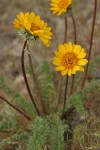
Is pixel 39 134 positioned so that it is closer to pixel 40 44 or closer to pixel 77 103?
pixel 77 103

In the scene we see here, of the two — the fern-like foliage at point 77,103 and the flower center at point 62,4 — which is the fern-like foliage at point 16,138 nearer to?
the fern-like foliage at point 77,103

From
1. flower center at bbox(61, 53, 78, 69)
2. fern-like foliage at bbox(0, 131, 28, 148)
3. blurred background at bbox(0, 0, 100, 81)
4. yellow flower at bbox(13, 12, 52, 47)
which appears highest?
blurred background at bbox(0, 0, 100, 81)

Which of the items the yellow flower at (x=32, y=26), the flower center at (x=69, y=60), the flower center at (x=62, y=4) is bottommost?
the flower center at (x=69, y=60)

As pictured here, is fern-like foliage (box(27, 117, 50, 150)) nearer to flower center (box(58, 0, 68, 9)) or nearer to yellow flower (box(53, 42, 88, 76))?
yellow flower (box(53, 42, 88, 76))

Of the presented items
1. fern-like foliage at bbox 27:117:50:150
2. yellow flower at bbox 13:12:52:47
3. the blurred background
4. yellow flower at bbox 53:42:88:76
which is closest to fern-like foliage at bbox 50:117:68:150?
fern-like foliage at bbox 27:117:50:150

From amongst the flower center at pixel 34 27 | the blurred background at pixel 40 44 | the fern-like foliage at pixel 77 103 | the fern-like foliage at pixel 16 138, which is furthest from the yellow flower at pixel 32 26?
the blurred background at pixel 40 44

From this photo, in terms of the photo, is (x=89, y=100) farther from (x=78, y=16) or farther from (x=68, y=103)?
(x=78, y=16)
